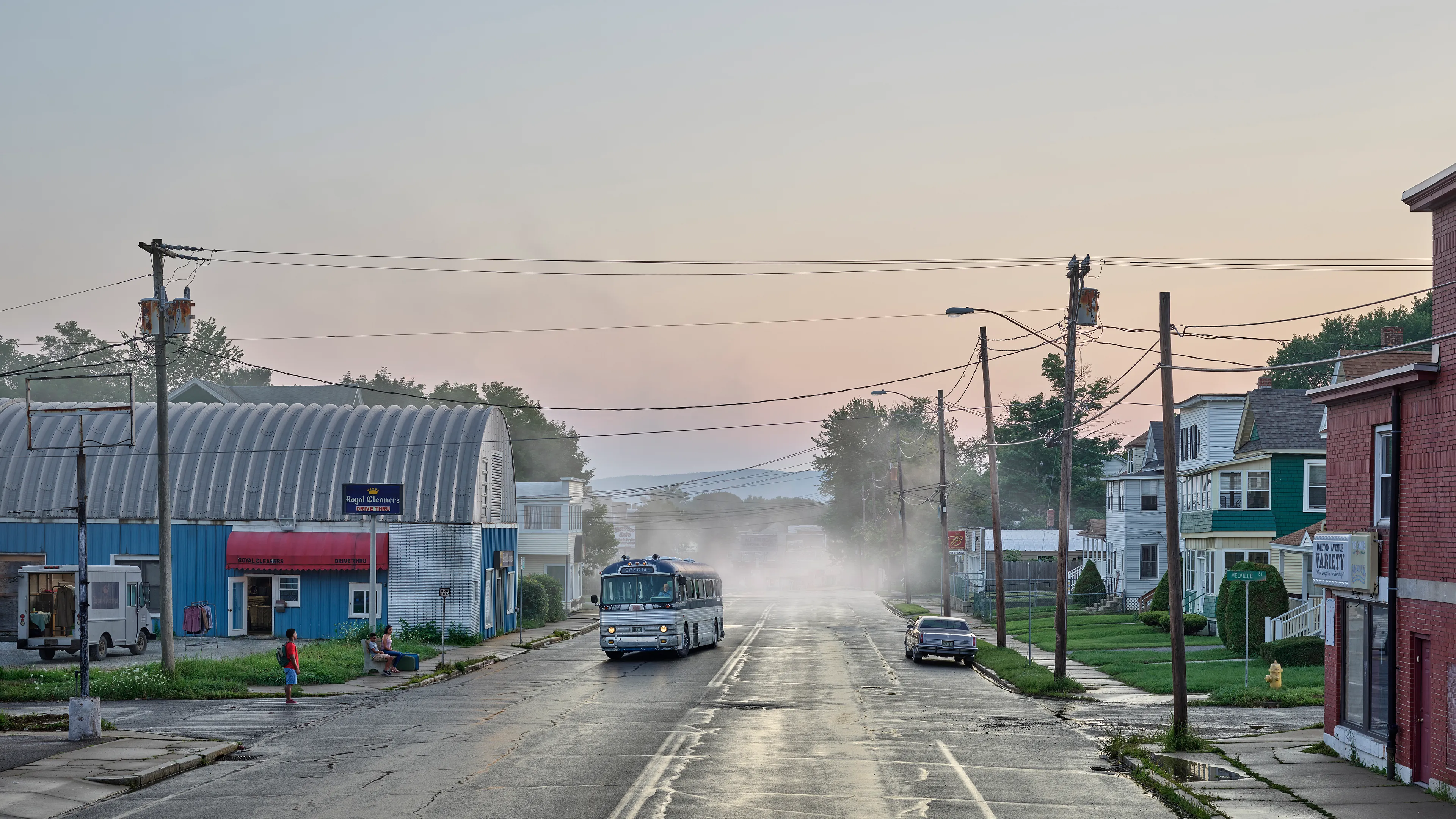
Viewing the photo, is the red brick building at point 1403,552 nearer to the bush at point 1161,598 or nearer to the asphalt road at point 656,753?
the asphalt road at point 656,753

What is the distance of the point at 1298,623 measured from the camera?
3803 cm

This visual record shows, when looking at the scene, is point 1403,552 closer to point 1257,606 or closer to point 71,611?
point 1257,606

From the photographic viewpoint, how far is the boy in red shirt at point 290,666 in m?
29.1

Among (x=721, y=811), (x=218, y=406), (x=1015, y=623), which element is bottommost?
(x=1015, y=623)

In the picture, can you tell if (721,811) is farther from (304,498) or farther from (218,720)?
(304,498)

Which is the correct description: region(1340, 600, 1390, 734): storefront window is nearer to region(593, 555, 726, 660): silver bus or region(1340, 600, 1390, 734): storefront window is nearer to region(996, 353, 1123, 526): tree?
region(593, 555, 726, 660): silver bus

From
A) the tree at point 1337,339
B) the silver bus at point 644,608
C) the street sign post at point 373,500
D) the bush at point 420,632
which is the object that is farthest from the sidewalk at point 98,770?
the tree at point 1337,339

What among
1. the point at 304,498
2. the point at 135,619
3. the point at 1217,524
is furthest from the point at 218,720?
the point at 1217,524

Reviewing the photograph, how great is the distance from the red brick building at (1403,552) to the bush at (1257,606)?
56.6 feet

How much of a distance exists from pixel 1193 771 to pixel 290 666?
19.7 meters

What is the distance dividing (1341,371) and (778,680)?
1643 cm

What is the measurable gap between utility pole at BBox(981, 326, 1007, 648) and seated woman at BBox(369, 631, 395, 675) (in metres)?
18.6

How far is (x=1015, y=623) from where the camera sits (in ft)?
204

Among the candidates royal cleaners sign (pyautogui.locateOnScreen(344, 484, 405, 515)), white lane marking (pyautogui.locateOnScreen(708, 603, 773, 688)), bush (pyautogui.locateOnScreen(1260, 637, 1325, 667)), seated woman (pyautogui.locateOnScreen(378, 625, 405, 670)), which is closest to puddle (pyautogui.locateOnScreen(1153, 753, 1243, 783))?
white lane marking (pyautogui.locateOnScreen(708, 603, 773, 688))
